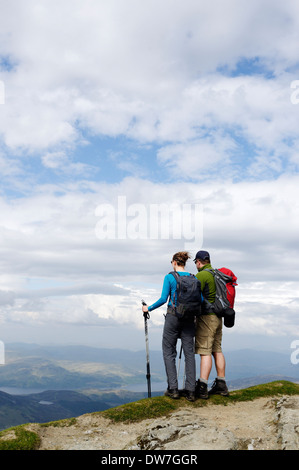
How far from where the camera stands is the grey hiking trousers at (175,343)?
12336 millimetres

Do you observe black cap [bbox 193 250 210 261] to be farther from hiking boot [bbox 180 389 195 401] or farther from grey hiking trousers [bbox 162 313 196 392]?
hiking boot [bbox 180 389 195 401]

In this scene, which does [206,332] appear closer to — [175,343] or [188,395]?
[175,343]

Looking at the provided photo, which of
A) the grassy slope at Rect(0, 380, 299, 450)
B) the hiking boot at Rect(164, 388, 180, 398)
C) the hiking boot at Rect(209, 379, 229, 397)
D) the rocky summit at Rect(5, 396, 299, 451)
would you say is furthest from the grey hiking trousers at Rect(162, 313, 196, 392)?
the hiking boot at Rect(209, 379, 229, 397)

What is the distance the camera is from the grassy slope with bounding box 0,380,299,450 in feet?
29.8

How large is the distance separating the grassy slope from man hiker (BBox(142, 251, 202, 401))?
0.56 meters

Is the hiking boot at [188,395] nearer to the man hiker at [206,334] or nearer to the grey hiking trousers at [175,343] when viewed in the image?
the grey hiking trousers at [175,343]

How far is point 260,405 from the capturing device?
12.8 metres

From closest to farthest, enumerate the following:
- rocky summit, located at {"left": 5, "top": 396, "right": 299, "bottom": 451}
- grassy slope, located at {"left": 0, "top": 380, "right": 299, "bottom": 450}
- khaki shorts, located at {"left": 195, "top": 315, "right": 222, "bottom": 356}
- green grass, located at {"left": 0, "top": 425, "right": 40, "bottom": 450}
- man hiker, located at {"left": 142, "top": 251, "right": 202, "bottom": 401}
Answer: rocky summit, located at {"left": 5, "top": 396, "right": 299, "bottom": 451}, green grass, located at {"left": 0, "top": 425, "right": 40, "bottom": 450}, grassy slope, located at {"left": 0, "top": 380, "right": 299, "bottom": 450}, man hiker, located at {"left": 142, "top": 251, "right": 202, "bottom": 401}, khaki shorts, located at {"left": 195, "top": 315, "right": 222, "bottom": 356}

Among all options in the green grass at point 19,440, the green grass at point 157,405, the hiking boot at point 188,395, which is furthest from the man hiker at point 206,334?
the green grass at point 19,440

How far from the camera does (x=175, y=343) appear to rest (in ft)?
40.8

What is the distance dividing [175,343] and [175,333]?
14.9 inches

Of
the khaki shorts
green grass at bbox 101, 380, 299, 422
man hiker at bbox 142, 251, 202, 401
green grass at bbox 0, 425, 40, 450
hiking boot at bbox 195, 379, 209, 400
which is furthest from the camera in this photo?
the khaki shorts

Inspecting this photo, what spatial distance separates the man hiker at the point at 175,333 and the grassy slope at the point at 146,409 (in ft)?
1.85

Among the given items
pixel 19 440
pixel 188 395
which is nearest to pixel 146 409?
pixel 188 395
